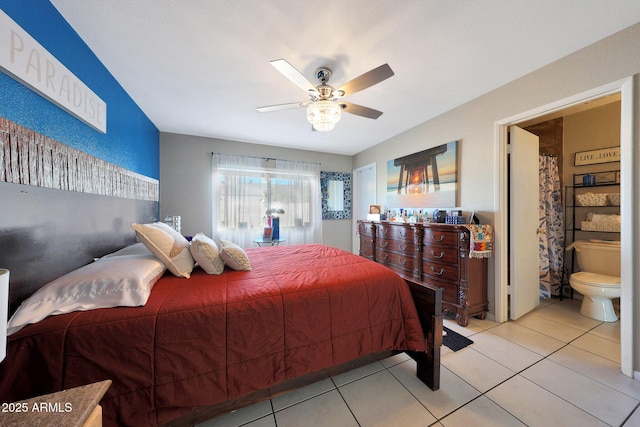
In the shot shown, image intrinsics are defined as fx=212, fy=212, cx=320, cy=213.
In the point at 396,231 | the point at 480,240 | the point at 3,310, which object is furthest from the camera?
the point at 396,231

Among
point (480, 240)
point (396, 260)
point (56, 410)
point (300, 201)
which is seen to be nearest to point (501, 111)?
point (480, 240)

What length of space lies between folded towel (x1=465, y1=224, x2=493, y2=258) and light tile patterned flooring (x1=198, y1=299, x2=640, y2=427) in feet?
2.62

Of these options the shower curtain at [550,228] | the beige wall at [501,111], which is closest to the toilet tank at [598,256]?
the shower curtain at [550,228]

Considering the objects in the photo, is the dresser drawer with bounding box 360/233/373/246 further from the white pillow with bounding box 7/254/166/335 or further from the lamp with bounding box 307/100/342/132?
the white pillow with bounding box 7/254/166/335

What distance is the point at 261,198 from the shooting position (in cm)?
382

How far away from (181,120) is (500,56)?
3.54 metres

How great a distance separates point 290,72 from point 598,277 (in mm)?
3697

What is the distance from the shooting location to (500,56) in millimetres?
1726

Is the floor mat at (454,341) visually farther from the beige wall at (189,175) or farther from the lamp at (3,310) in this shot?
the beige wall at (189,175)

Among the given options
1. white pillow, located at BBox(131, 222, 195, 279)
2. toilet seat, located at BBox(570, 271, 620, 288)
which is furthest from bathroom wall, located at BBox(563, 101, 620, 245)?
white pillow, located at BBox(131, 222, 195, 279)

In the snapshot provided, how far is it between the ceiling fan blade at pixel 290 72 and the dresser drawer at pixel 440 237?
76.0 inches

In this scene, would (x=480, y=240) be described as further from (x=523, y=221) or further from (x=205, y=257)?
(x=205, y=257)

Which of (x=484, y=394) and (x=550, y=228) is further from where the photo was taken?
(x=550, y=228)

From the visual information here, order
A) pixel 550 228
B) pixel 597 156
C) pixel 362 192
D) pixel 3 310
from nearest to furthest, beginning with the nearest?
pixel 3 310, pixel 597 156, pixel 550 228, pixel 362 192
